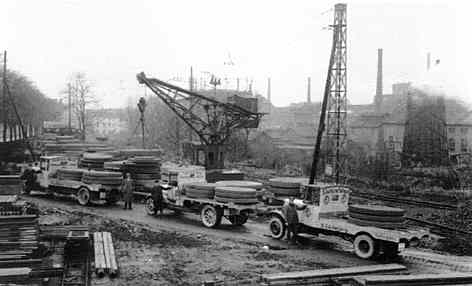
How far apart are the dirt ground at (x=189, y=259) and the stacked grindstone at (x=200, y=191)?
6.02 feet

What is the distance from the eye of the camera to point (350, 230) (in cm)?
1337

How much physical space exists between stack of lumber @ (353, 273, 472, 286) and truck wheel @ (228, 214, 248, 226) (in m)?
7.59

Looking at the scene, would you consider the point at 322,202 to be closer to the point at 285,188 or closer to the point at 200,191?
the point at 285,188

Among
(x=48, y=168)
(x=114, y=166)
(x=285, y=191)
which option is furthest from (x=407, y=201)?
(x=48, y=168)

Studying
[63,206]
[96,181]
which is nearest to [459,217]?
[96,181]

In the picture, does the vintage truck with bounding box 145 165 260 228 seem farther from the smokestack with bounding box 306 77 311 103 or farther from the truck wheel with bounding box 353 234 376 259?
the smokestack with bounding box 306 77 311 103

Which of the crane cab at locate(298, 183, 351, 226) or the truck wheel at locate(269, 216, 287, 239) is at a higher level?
the crane cab at locate(298, 183, 351, 226)

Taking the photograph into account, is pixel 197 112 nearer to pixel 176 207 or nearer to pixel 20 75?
pixel 20 75

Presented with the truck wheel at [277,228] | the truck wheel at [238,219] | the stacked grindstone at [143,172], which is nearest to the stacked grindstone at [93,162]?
the stacked grindstone at [143,172]

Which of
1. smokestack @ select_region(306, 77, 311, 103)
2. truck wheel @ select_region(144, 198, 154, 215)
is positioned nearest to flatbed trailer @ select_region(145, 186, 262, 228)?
truck wheel @ select_region(144, 198, 154, 215)

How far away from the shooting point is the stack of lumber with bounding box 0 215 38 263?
456 inches

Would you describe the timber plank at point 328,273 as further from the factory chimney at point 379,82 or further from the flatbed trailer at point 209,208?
the factory chimney at point 379,82

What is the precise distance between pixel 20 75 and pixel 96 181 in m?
42.6

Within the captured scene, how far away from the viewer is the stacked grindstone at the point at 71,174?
73.5 ft
